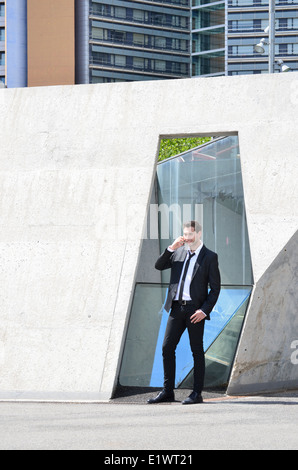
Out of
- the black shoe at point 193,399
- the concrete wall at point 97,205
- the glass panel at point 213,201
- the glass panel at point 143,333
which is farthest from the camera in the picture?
the glass panel at point 213,201

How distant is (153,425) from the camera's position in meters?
5.57

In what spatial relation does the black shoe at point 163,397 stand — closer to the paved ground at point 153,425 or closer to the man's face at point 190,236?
the paved ground at point 153,425

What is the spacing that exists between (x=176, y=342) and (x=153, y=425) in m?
1.44

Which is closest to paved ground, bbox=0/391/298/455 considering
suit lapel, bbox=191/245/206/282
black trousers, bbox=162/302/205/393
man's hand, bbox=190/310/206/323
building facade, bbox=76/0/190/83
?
black trousers, bbox=162/302/205/393

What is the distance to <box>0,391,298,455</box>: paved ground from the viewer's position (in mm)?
4820

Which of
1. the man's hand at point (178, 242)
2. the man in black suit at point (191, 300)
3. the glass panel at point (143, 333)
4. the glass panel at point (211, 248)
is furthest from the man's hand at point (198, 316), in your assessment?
the glass panel at point (143, 333)

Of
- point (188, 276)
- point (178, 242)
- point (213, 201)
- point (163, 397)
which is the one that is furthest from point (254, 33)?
point (163, 397)

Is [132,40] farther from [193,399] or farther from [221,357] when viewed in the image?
[193,399]

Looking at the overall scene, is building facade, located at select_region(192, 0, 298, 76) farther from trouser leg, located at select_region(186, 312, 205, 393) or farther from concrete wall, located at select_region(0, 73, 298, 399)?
trouser leg, located at select_region(186, 312, 205, 393)

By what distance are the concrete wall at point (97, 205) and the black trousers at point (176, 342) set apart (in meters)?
0.64

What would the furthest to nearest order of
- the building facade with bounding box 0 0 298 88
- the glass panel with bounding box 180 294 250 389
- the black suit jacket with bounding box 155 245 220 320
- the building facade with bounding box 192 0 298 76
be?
1. the building facade with bounding box 192 0 298 76
2. the building facade with bounding box 0 0 298 88
3. the glass panel with bounding box 180 294 250 389
4. the black suit jacket with bounding box 155 245 220 320

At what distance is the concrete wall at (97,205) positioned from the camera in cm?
761
